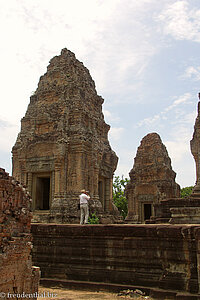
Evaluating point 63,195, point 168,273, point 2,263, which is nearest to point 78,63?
point 63,195

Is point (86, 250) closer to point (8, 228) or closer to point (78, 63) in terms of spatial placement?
point (8, 228)

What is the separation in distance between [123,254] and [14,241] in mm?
3361

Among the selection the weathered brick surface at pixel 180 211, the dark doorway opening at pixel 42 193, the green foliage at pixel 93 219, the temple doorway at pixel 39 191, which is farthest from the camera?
the dark doorway opening at pixel 42 193

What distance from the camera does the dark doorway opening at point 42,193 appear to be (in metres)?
14.4

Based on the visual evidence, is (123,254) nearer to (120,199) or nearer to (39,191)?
(39,191)

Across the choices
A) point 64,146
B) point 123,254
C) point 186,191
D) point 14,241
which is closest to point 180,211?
point 123,254

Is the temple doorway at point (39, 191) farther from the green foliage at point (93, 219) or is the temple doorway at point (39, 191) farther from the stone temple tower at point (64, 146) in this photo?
the green foliage at point (93, 219)

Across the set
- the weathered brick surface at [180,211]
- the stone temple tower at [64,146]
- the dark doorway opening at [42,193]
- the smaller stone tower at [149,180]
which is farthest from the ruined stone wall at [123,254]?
the smaller stone tower at [149,180]

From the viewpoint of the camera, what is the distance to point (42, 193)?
14875 mm

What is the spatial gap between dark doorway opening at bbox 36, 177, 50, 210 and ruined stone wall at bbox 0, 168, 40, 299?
30.6ft

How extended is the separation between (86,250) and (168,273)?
216cm

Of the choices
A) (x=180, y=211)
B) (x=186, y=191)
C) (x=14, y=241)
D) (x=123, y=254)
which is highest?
(x=186, y=191)

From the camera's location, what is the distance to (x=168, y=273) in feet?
21.4

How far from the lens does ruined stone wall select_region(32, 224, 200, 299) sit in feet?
20.9
